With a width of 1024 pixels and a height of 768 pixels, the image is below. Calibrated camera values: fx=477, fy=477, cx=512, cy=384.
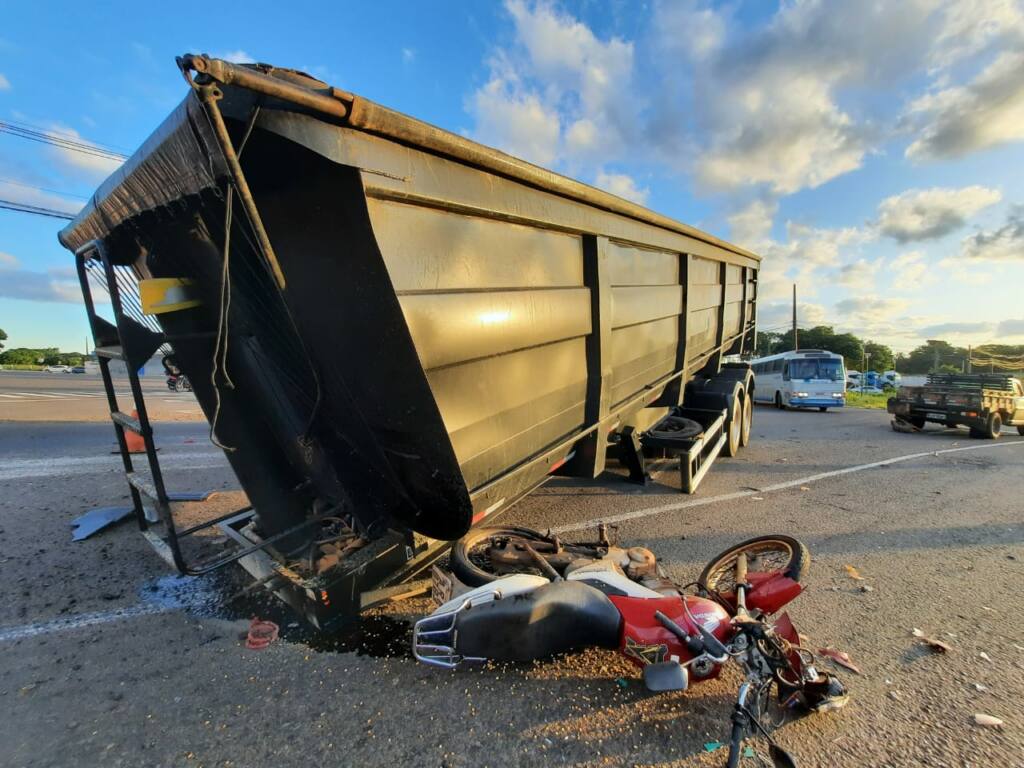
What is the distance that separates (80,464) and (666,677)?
777 cm

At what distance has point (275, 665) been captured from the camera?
236cm

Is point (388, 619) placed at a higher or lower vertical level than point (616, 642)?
lower

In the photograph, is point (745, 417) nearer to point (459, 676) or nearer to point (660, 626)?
point (660, 626)

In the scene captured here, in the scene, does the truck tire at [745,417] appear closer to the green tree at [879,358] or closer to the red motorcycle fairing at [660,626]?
the red motorcycle fairing at [660,626]

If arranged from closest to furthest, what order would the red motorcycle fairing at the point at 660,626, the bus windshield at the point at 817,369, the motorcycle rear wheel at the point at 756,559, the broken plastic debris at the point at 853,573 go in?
the red motorcycle fairing at the point at 660,626
the motorcycle rear wheel at the point at 756,559
the broken plastic debris at the point at 853,573
the bus windshield at the point at 817,369

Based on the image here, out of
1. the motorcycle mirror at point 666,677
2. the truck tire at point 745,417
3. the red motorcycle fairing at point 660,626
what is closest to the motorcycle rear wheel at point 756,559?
the red motorcycle fairing at point 660,626

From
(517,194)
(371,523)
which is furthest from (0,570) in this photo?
(517,194)

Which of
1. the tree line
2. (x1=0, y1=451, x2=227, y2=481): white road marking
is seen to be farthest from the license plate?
the tree line

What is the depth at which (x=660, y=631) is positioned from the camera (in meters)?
2.12

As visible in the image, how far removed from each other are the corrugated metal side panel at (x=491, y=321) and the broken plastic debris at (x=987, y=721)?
7.29 feet

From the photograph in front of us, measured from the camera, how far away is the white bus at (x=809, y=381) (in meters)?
17.1

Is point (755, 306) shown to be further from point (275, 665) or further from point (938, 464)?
point (275, 665)

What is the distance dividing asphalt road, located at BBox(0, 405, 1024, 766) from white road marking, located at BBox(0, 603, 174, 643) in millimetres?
13

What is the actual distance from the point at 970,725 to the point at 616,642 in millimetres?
1456
